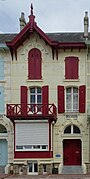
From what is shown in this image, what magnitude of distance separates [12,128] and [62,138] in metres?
4.03

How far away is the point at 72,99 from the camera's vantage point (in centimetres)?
3678

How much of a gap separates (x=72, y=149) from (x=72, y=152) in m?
0.24

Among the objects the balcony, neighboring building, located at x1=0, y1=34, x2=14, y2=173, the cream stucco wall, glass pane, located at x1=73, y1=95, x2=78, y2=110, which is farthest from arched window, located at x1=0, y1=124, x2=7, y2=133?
glass pane, located at x1=73, y1=95, x2=78, y2=110

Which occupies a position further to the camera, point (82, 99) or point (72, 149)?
point (72, 149)

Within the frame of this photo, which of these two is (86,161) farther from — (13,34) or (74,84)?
(13,34)

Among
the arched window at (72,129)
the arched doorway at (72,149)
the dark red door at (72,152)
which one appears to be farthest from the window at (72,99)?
→ the dark red door at (72,152)

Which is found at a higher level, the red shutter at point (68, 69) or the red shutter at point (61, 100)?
the red shutter at point (68, 69)

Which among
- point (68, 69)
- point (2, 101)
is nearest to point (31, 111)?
point (2, 101)

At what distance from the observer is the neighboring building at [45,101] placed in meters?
35.4

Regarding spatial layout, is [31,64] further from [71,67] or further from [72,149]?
[72,149]

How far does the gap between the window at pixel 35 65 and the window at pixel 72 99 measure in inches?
106

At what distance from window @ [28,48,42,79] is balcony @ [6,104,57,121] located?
2.70 m

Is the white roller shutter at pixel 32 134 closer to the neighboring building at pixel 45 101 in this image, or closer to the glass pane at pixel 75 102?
the neighboring building at pixel 45 101

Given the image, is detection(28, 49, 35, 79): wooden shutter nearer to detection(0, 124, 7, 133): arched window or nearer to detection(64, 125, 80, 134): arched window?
detection(0, 124, 7, 133): arched window
